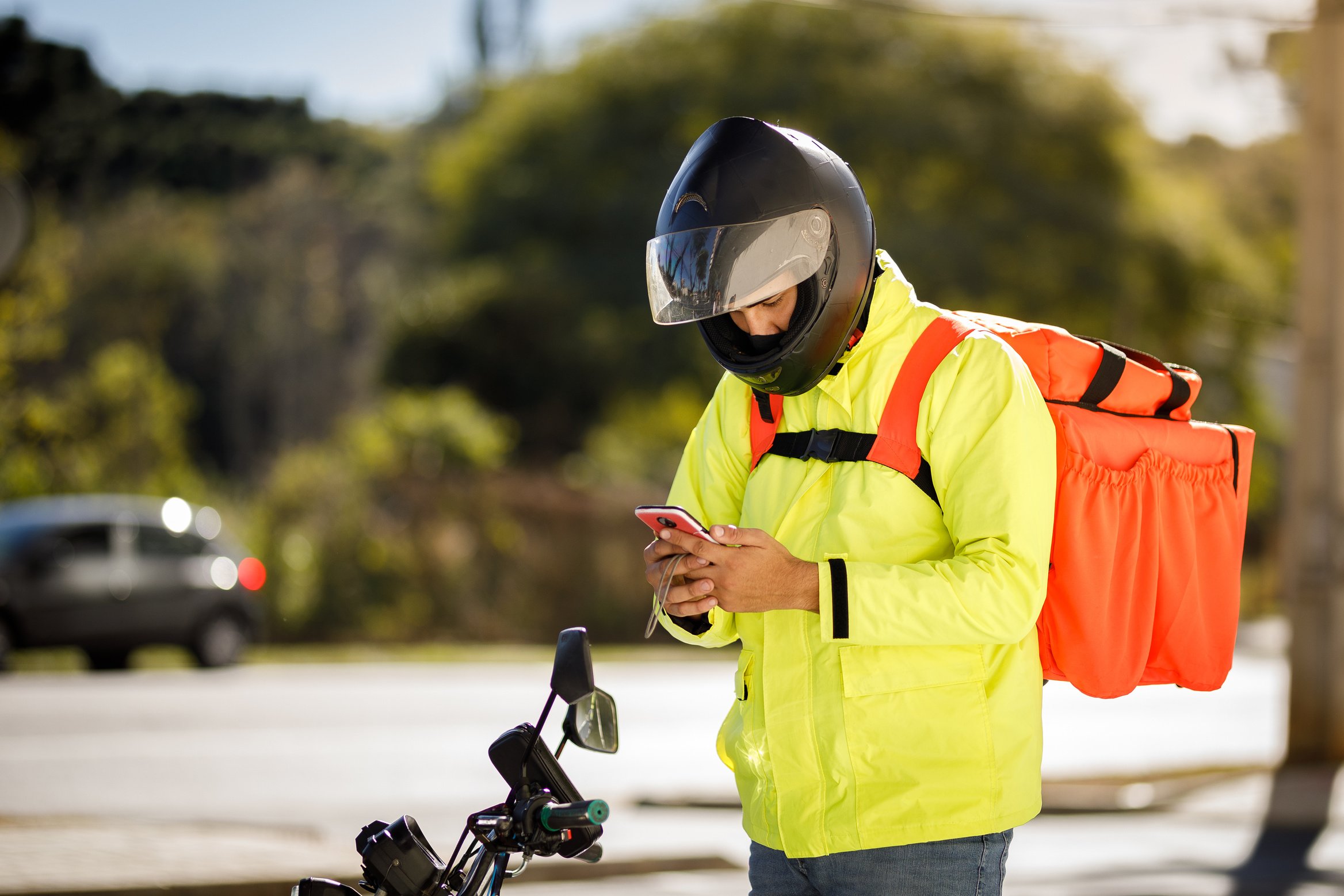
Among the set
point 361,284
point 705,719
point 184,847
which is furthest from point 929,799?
point 361,284

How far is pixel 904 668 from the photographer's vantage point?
97.1 inches


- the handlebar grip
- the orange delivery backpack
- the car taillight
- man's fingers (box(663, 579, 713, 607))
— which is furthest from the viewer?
the car taillight

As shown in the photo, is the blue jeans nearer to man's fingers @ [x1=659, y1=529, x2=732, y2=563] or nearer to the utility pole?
man's fingers @ [x1=659, y1=529, x2=732, y2=563]

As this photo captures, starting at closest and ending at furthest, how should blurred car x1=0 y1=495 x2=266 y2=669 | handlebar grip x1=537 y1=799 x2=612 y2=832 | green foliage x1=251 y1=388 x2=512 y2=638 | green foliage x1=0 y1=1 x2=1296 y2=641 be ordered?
handlebar grip x1=537 y1=799 x2=612 y2=832, blurred car x1=0 y1=495 x2=266 y2=669, green foliage x1=251 y1=388 x2=512 y2=638, green foliage x1=0 y1=1 x2=1296 y2=641

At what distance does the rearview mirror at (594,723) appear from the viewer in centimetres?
237

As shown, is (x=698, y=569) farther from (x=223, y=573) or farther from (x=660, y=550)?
(x=223, y=573)

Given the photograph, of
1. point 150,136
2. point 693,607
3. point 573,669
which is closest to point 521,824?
point 573,669

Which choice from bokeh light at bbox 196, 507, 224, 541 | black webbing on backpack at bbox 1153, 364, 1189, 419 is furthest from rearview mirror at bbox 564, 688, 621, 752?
bokeh light at bbox 196, 507, 224, 541

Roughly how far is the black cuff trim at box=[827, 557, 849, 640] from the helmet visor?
1.55ft

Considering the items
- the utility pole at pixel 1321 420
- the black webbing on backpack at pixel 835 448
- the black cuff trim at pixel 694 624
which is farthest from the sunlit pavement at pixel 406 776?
the black webbing on backpack at pixel 835 448

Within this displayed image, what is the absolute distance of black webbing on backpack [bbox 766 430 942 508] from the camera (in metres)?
2.50

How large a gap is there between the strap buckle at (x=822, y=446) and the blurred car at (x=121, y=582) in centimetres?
1507

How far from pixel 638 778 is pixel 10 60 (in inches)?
1040

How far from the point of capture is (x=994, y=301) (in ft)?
107
